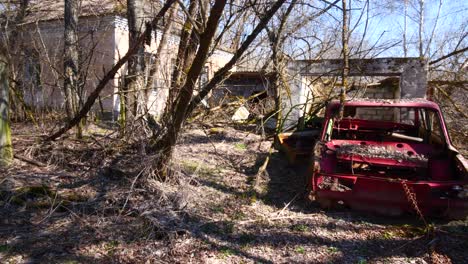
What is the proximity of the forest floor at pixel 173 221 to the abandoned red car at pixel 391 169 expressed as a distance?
0.29 metres

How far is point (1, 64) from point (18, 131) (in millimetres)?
2385

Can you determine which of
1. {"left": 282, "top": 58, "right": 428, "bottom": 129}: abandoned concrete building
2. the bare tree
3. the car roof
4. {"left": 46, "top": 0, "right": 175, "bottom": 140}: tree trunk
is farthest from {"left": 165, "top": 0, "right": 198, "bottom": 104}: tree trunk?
{"left": 282, "top": 58, "right": 428, "bottom": 129}: abandoned concrete building

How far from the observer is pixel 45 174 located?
5.89 meters

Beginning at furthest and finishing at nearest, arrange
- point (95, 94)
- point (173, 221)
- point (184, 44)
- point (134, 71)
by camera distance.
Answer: point (134, 71), point (184, 44), point (95, 94), point (173, 221)

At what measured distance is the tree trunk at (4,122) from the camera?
6091 millimetres

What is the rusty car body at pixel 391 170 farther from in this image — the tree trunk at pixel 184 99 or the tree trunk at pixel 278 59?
the tree trunk at pixel 278 59

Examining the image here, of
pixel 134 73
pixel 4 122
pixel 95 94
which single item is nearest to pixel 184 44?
pixel 134 73

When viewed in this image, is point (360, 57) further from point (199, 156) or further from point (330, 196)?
point (330, 196)

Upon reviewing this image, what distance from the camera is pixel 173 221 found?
4.52 meters

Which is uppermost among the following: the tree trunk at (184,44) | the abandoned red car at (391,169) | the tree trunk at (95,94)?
the tree trunk at (184,44)

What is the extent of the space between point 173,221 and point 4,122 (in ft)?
11.9

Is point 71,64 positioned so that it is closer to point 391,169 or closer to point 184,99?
point 184,99

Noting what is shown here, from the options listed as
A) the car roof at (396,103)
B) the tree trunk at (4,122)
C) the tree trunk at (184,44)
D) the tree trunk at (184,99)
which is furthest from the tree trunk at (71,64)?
the car roof at (396,103)

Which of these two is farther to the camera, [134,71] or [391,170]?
[134,71]
